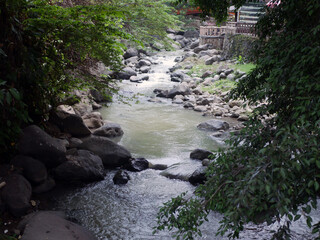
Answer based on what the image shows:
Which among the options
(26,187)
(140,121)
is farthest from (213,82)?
(26,187)

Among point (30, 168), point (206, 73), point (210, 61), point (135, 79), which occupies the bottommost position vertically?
point (135, 79)

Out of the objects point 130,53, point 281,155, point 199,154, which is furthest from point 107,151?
point 130,53

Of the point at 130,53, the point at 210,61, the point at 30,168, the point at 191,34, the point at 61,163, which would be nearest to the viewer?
the point at 30,168

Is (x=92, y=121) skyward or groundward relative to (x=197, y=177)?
skyward

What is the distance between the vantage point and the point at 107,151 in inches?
251

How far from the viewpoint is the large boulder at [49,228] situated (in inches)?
140

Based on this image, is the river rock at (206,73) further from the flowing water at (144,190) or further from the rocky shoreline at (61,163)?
the rocky shoreline at (61,163)

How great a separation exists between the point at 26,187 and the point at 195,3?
138 inches

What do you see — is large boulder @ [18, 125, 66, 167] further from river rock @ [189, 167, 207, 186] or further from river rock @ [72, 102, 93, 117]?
river rock @ [72, 102, 93, 117]

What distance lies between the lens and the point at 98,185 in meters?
5.57

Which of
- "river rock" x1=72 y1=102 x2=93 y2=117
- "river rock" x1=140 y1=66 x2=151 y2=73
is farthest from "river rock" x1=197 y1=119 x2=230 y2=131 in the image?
"river rock" x1=140 y1=66 x2=151 y2=73

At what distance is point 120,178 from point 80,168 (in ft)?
2.51

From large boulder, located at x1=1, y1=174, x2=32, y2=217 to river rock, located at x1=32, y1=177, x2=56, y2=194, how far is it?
446mm

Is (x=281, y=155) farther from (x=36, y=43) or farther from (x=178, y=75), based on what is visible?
(x=178, y=75)
